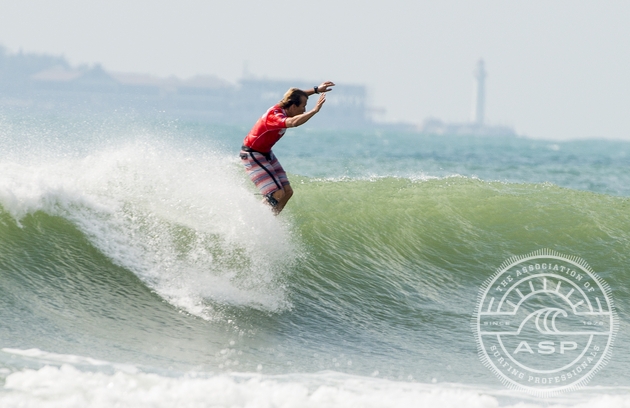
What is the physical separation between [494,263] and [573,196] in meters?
3.80

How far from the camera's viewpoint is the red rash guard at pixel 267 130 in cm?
846

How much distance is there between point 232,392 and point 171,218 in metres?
3.67

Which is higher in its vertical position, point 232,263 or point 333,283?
point 232,263

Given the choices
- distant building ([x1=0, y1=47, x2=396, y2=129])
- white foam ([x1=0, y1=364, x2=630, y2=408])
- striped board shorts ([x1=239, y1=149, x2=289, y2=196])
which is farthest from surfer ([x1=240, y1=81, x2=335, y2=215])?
distant building ([x1=0, y1=47, x2=396, y2=129])

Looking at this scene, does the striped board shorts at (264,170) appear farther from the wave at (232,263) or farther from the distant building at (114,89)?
the distant building at (114,89)

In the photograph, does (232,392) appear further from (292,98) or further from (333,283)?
(333,283)

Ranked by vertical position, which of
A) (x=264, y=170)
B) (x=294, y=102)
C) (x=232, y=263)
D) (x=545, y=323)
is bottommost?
(x=545, y=323)

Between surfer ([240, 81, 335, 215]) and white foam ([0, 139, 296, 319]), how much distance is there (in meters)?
0.33

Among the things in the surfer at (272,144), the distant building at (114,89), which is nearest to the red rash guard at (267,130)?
the surfer at (272,144)

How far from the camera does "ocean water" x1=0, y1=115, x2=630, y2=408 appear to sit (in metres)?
6.57

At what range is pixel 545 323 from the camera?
359 inches

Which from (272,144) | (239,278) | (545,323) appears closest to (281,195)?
(272,144)

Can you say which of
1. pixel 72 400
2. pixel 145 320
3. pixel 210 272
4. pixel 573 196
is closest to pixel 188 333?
pixel 145 320

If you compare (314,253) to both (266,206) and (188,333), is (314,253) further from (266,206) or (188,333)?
(188,333)
